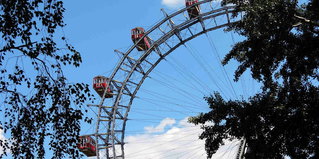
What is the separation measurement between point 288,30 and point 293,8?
92 cm

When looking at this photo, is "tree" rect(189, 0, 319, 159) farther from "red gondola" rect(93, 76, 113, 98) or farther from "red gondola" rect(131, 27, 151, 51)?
"red gondola" rect(93, 76, 113, 98)

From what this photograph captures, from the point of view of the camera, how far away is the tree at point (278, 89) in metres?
15.6

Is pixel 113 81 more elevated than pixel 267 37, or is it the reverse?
pixel 113 81

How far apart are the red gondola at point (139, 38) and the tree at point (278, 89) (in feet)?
53.8

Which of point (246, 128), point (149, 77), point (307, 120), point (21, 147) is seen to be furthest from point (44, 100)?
point (149, 77)

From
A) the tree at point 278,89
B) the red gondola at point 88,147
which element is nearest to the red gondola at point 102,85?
the red gondola at point 88,147

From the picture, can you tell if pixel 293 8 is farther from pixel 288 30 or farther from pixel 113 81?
pixel 113 81

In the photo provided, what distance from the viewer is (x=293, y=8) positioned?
50.5ft

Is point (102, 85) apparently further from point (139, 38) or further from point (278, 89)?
point (278, 89)

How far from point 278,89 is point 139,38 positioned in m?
18.1

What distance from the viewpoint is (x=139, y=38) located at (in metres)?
34.0

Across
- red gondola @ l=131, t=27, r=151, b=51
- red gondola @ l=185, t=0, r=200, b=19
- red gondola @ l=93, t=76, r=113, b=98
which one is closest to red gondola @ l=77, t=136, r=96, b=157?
red gondola @ l=93, t=76, r=113, b=98

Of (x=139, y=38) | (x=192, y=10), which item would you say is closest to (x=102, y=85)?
(x=139, y=38)

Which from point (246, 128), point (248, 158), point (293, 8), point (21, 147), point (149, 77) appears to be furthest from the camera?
point (149, 77)
